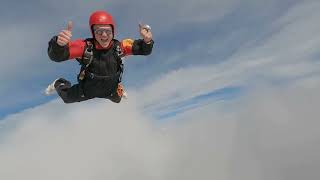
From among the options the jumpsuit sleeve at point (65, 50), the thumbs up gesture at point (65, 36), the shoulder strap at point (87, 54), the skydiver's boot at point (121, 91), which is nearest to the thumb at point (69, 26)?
the thumbs up gesture at point (65, 36)

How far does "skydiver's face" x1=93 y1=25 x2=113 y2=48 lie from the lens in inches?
460

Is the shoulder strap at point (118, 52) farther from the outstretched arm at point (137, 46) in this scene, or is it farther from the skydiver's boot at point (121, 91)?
the skydiver's boot at point (121, 91)

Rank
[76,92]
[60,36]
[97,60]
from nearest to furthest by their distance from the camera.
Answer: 1. [60,36]
2. [97,60]
3. [76,92]

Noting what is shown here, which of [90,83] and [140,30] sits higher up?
[140,30]

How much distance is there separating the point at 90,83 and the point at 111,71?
29.6 inches

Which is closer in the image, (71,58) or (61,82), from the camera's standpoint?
(71,58)

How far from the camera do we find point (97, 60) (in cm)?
1252

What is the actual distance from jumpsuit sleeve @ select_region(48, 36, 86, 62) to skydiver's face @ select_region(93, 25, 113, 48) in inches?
20.4

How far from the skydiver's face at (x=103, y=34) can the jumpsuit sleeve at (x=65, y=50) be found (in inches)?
20.4

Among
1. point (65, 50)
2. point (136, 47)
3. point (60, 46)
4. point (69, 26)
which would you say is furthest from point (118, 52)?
point (69, 26)

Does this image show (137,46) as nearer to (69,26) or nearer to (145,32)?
(145,32)

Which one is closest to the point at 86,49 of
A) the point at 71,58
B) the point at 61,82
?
the point at 71,58

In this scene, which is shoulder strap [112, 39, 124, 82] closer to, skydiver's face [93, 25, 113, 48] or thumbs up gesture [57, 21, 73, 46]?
skydiver's face [93, 25, 113, 48]

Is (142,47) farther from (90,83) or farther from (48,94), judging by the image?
(48,94)
